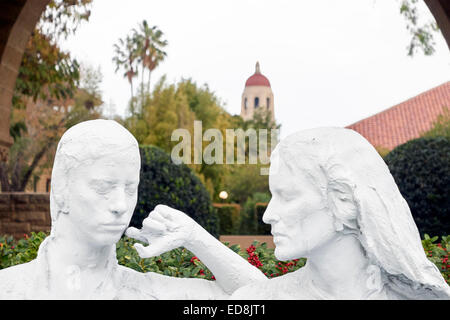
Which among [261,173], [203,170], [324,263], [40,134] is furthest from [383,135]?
[324,263]

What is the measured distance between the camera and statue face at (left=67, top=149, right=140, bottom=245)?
1774mm

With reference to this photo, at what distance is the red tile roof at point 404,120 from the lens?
22281 mm

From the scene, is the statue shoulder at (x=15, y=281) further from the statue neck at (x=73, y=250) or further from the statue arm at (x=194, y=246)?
the statue arm at (x=194, y=246)

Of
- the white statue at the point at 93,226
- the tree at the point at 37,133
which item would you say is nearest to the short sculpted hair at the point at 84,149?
the white statue at the point at 93,226

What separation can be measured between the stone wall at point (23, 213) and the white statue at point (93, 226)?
8.33 meters

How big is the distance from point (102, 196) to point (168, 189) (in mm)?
5685

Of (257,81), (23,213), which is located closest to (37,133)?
(23,213)

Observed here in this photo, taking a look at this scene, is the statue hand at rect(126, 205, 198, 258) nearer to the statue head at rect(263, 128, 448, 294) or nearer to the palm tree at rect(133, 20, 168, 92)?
the statue head at rect(263, 128, 448, 294)

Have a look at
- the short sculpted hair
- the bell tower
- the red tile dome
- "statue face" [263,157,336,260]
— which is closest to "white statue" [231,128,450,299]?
"statue face" [263,157,336,260]

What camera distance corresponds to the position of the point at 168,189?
7.45 meters
